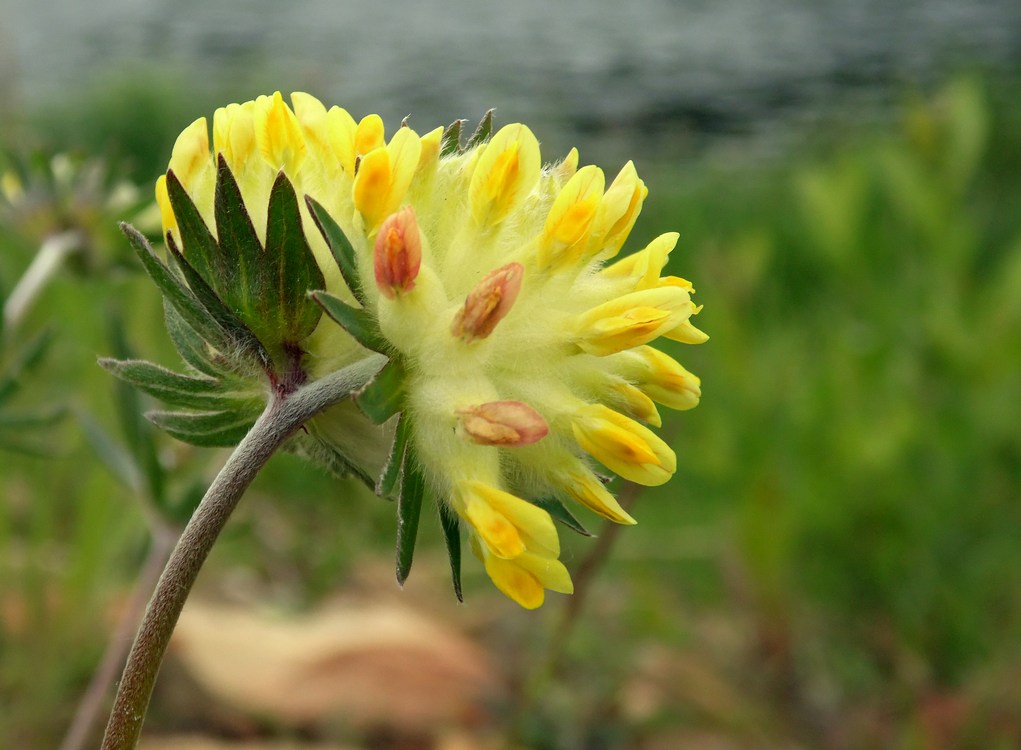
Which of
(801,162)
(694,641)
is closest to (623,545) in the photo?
(694,641)

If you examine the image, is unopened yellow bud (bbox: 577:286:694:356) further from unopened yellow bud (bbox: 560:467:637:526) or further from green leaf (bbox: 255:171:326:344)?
green leaf (bbox: 255:171:326:344)

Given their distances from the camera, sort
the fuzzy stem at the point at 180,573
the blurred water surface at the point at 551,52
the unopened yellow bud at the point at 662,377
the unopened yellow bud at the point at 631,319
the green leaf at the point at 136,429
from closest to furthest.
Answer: the fuzzy stem at the point at 180,573
the unopened yellow bud at the point at 631,319
the unopened yellow bud at the point at 662,377
the green leaf at the point at 136,429
the blurred water surface at the point at 551,52

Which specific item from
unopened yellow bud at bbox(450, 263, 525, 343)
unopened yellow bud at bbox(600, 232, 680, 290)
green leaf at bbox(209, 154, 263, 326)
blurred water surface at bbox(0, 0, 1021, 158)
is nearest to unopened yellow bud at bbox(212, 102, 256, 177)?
green leaf at bbox(209, 154, 263, 326)

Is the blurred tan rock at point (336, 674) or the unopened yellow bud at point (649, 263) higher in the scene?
the unopened yellow bud at point (649, 263)

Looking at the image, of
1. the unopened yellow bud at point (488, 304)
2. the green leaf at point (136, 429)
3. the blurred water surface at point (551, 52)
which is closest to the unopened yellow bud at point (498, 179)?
the unopened yellow bud at point (488, 304)

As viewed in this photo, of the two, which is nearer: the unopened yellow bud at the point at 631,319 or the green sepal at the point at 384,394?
the green sepal at the point at 384,394

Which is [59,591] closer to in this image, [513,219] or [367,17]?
[513,219]

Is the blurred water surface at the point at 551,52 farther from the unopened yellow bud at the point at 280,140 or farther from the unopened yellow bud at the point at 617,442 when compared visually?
the unopened yellow bud at the point at 617,442

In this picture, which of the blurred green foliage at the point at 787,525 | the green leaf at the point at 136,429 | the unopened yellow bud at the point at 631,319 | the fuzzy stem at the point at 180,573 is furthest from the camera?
the blurred green foliage at the point at 787,525
